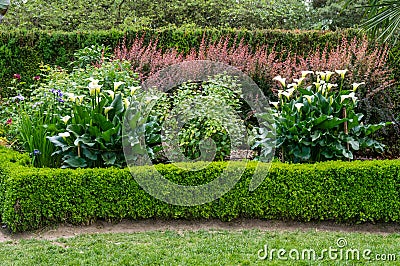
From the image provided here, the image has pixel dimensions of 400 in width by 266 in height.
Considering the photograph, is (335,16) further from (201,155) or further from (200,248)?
(200,248)

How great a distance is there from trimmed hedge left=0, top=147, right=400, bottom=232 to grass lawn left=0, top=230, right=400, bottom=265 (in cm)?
31

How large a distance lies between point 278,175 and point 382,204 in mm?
1141

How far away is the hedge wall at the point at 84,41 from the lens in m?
9.94

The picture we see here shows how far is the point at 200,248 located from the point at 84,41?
7020mm

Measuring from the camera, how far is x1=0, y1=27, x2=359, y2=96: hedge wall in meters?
9.94

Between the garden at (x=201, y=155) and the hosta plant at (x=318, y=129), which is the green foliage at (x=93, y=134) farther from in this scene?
the hosta plant at (x=318, y=129)

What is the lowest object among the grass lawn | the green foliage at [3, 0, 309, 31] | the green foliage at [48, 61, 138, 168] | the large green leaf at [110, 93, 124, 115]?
the grass lawn

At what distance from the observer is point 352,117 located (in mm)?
5746

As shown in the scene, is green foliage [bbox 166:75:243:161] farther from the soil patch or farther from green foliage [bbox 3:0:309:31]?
green foliage [bbox 3:0:309:31]

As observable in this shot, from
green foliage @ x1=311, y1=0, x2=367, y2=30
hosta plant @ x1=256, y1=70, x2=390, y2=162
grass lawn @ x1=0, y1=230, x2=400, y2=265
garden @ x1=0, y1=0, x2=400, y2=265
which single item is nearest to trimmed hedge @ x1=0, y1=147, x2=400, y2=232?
garden @ x1=0, y1=0, x2=400, y2=265

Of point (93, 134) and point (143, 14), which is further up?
point (143, 14)

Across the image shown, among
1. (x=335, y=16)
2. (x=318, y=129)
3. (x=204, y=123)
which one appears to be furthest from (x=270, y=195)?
(x=335, y=16)

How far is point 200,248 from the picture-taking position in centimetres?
417

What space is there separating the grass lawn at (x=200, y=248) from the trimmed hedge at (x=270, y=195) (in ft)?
1.01
